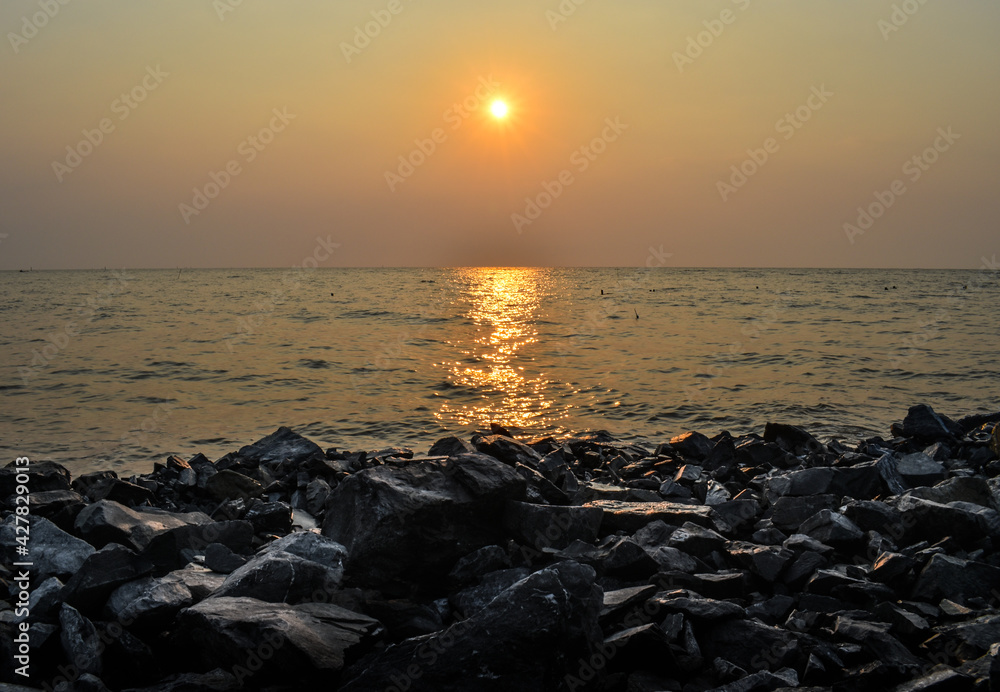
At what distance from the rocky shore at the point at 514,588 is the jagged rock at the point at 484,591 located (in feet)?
0.06

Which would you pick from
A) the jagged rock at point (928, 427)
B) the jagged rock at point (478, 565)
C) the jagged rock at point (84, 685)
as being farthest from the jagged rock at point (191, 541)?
the jagged rock at point (928, 427)

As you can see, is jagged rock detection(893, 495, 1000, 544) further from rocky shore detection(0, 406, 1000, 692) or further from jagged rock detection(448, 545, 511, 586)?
jagged rock detection(448, 545, 511, 586)

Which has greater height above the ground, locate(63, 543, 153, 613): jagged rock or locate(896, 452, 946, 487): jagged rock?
locate(896, 452, 946, 487): jagged rock

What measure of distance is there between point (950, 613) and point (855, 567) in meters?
0.80

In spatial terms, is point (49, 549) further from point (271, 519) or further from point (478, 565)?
point (478, 565)

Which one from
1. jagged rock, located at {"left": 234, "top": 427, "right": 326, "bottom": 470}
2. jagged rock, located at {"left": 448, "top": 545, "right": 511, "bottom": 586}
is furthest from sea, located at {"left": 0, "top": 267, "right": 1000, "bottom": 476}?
jagged rock, located at {"left": 448, "top": 545, "right": 511, "bottom": 586}

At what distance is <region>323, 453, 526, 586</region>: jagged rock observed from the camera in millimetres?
5188

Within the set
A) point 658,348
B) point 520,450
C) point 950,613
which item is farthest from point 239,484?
point 658,348

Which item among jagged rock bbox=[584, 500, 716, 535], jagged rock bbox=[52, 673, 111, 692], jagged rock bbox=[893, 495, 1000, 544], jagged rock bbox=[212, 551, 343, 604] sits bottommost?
jagged rock bbox=[52, 673, 111, 692]

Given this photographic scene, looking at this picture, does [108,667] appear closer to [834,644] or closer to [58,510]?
[58,510]

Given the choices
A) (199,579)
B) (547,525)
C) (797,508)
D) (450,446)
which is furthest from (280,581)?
(797,508)

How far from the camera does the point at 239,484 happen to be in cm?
856

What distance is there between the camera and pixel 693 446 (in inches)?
406

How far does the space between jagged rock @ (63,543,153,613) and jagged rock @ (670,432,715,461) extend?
767 centimetres
